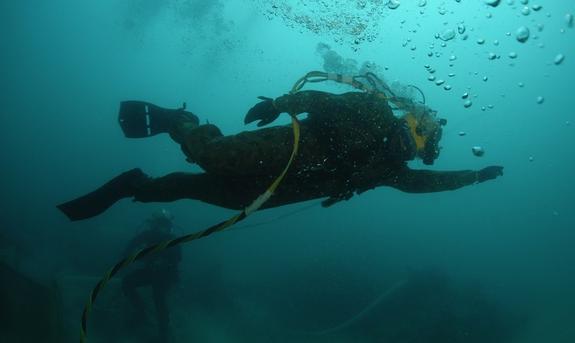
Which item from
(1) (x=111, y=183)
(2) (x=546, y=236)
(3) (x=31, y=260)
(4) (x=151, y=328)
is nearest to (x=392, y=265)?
(4) (x=151, y=328)

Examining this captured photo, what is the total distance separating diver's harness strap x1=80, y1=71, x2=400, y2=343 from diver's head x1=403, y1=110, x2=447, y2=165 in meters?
0.42

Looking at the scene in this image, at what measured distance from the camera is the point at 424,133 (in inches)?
151

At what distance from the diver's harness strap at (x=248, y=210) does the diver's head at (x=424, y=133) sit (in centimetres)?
42

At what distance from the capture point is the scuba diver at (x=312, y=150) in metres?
3.53

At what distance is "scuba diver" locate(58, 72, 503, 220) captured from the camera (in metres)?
3.53

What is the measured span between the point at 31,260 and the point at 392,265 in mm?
22880

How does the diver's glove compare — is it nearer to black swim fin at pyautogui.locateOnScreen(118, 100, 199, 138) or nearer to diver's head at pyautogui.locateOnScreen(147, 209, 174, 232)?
black swim fin at pyautogui.locateOnScreen(118, 100, 199, 138)

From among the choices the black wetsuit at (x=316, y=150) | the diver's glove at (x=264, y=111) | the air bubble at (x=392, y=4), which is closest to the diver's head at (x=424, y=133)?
the black wetsuit at (x=316, y=150)

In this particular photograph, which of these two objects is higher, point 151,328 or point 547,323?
point 151,328

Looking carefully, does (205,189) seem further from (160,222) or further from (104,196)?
(160,222)

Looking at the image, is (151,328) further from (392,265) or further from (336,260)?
(392,265)

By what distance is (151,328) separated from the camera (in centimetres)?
1272

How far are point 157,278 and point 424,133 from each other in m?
8.86

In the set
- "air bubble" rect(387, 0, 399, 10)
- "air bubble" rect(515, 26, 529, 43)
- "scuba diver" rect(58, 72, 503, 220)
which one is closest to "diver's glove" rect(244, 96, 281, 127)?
"scuba diver" rect(58, 72, 503, 220)
